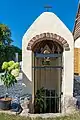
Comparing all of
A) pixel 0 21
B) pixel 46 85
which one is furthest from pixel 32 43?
pixel 0 21

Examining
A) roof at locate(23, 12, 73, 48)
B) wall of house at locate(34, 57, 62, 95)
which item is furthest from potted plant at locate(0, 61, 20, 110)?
wall of house at locate(34, 57, 62, 95)

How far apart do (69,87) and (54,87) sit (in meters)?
1.68

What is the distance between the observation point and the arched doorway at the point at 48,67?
418 inches

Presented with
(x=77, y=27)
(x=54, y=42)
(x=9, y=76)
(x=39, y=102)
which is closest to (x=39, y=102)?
(x=39, y=102)

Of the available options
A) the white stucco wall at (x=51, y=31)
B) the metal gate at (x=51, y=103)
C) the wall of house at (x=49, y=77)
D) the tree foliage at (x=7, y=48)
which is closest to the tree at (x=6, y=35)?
the tree foliage at (x=7, y=48)

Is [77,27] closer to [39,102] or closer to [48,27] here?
[48,27]

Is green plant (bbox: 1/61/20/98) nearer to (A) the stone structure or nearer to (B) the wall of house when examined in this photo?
(A) the stone structure

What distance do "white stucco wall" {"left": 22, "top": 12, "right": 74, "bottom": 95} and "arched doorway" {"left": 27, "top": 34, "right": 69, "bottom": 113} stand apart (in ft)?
0.57

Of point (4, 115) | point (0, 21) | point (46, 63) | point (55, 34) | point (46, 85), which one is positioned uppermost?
point (0, 21)

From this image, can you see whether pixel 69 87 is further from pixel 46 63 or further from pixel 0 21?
pixel 0 21

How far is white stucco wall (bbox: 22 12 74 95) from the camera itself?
1034cm

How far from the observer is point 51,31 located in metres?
A: 10.4

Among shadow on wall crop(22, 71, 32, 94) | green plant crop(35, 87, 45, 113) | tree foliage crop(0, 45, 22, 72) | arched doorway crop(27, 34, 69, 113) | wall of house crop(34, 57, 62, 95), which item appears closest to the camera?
shadow on wall crop(22, 71, 32, 94)

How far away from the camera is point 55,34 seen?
1038 cm
